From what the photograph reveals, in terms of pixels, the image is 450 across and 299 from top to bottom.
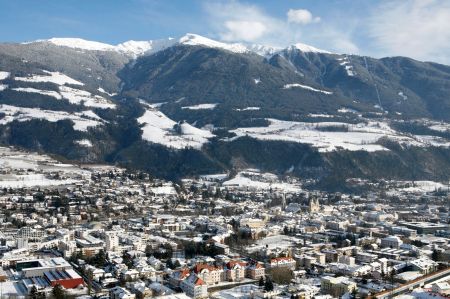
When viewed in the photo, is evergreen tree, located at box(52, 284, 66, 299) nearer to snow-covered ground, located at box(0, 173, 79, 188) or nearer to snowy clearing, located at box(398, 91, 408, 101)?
snow-covered ground, located at box(0, 173, 79, 188)

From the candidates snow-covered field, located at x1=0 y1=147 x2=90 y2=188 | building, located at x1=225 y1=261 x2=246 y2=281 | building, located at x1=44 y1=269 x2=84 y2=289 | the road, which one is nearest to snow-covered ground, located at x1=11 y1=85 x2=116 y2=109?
snow-covered field, located at x1=0 y1=147 x2=90 y2=188

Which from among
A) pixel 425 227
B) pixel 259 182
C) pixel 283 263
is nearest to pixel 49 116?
pixel 259 182

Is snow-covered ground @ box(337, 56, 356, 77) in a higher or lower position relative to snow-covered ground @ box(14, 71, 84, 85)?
higher

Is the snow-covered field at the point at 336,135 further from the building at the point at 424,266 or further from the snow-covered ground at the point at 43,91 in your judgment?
the building at the point at 424,266

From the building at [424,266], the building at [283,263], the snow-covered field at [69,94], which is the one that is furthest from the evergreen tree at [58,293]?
the snow-covered field at [69,94]

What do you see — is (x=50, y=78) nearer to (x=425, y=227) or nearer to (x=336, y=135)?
(x=336, y=135)

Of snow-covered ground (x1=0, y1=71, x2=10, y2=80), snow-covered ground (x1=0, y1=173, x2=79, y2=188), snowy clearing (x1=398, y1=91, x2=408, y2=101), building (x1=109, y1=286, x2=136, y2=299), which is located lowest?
building (x1=109, y1=286, x2=136, y2=299)
